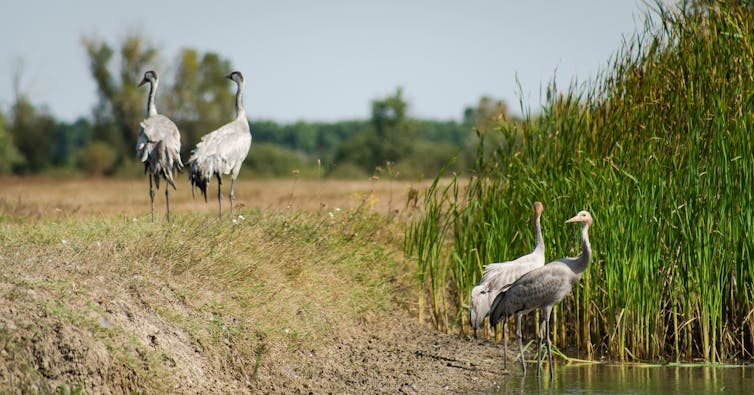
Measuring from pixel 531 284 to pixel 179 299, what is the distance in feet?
10.1

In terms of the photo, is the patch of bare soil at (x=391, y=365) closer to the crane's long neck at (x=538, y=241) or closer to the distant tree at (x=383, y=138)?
the crane's long neck at (x=538, y=241)

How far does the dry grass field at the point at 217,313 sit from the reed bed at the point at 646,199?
38.9 inches

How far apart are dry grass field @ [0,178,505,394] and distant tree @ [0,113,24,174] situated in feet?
154

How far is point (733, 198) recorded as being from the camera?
29.7 feet

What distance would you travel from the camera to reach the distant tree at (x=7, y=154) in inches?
2158

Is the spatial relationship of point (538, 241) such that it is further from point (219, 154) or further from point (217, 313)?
point (219, 154)

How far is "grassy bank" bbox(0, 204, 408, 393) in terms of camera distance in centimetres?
629

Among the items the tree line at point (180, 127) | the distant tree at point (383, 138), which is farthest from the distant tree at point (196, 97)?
the distant tree at point (383, 138)

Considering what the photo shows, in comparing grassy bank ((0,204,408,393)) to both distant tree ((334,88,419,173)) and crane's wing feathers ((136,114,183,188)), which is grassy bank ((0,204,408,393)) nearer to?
crane's wing feathers ((136,114,183,188))

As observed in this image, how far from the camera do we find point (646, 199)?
901 centimetres

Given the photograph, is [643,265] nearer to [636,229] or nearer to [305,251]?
[636,229]

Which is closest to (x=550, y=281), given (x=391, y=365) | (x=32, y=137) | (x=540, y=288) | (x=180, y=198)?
(x=540, y=288)

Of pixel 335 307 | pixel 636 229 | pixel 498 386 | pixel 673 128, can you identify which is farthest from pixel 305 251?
pixel 673 128

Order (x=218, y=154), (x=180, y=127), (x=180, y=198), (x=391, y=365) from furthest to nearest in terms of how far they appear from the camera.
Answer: (x=180, y=127), (x=180, y=198), (x=218, y=154), (x=391, y=365)
